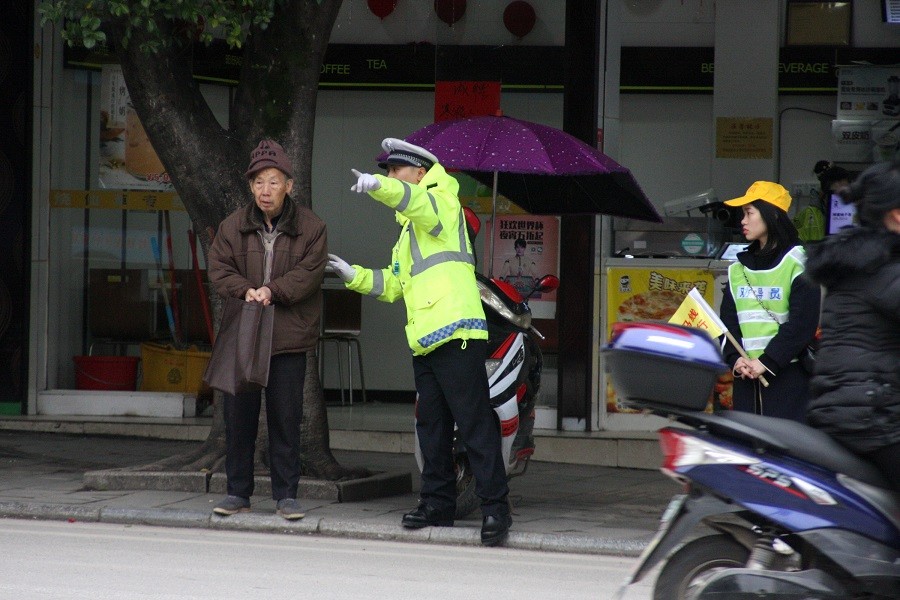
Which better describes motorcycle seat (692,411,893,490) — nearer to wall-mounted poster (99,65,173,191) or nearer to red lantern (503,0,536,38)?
red lantern (503,0,536,38)

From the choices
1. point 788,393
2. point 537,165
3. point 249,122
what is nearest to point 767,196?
point 788,393

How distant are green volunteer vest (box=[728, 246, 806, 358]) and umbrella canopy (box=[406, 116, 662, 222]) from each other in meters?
1.30

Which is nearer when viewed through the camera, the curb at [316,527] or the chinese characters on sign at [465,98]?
the curb at [316,527]

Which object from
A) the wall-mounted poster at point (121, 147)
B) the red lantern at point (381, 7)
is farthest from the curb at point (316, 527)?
the red lantern at point (381, 7)

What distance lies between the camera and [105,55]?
39.8 feet

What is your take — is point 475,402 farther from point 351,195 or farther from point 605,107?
point 351,195

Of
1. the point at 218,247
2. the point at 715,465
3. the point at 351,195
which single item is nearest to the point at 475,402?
the point at 218,247

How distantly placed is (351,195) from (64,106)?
2752 mm

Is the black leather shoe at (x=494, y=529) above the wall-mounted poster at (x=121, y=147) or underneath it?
underneath

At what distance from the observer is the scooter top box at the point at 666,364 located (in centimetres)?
457

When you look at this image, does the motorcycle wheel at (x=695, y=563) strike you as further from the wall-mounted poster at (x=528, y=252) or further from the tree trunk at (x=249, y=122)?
the wall-mounted poster at (x=528, y=252)

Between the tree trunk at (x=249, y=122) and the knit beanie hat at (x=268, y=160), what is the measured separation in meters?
0.84

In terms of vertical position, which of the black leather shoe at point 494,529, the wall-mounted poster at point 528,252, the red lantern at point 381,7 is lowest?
the black leather shoe at point 494,529

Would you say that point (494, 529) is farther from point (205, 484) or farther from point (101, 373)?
point (101, 373)
